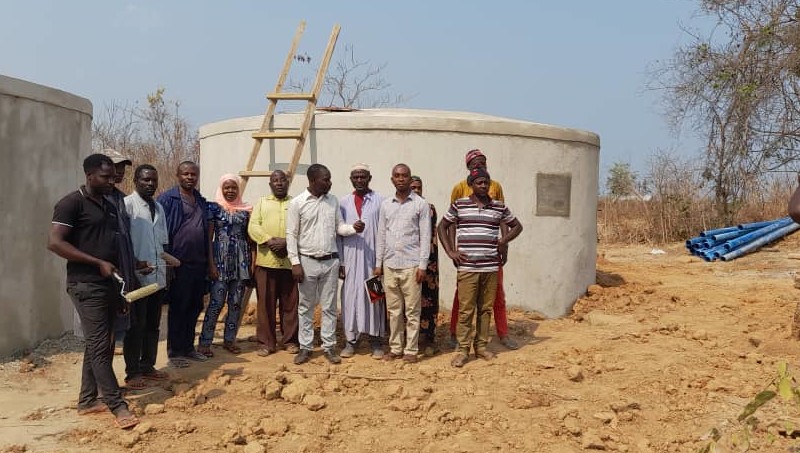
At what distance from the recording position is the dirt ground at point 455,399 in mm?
3824

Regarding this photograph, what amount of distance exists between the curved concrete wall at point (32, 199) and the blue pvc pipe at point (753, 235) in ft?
35.7

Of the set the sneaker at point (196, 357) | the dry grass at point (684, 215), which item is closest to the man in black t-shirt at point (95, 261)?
the sneaker at point (196, 357)

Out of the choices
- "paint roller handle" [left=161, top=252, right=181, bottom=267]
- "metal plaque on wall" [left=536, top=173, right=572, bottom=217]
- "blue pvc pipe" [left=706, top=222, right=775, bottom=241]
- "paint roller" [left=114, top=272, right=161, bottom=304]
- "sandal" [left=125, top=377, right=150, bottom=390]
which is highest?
"metal plaque on wall" [left=536, top=173, right=572, bottom=217]

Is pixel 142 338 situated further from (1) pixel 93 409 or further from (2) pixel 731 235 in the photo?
(2) pixel 731 235

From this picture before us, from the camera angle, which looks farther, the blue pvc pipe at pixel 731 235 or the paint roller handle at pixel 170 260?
the blue pvc pipe at pixel 731 235

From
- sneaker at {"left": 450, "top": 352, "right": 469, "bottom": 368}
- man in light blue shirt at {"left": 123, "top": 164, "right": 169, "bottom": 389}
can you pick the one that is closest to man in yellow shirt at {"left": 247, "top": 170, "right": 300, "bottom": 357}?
man in light blue shirt at {"left": 123, "top": 164, "right": 169, "bottom": 389}

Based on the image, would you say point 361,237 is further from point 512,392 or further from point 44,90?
point 44,90

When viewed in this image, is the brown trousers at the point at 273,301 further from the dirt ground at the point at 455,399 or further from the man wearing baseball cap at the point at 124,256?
the man wearing baseball cap at the point at 124,256

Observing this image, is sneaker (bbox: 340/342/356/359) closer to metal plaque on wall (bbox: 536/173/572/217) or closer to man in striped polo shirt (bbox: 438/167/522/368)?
man in striped polo shirt (bbox: 438/167/522/368)

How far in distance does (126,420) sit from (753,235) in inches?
473

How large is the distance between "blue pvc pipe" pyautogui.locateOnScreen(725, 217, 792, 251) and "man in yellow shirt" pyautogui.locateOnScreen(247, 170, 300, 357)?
965cm

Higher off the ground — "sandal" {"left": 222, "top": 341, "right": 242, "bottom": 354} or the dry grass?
the dry grass

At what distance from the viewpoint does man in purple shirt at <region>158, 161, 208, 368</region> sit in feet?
16.5

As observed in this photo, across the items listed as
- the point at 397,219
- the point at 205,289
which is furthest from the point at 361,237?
the point at 205,289
